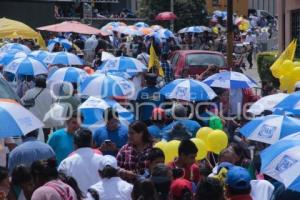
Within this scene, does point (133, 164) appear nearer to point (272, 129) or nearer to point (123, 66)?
point (272, 129)

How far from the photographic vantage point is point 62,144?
8.80 metres

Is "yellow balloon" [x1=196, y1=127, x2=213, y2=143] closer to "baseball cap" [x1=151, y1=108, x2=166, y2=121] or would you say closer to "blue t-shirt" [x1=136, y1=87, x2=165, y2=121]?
"baseball cap" [x1=151, y1=108, x2=166, y2=121]

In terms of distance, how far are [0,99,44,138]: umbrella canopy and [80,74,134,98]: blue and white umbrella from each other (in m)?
3.69

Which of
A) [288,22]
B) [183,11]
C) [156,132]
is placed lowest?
[156,132]

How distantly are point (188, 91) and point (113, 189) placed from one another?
495cm

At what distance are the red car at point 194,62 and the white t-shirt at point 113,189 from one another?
13069mm

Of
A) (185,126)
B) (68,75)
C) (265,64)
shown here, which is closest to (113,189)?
(185,126)

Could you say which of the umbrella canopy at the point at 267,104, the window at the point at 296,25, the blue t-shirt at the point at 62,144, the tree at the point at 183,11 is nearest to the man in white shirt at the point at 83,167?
the blue t-shirt at the point at 62,144

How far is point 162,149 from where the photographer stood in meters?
8.33

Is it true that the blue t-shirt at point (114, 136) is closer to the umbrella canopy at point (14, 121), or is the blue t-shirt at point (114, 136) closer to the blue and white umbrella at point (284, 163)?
the umbrella canopy at point (14, 121)

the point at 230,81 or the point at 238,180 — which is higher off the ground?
the point at 230,81

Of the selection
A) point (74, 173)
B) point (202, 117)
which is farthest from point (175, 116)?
point (74, 173)

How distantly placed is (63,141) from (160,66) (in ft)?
28.0

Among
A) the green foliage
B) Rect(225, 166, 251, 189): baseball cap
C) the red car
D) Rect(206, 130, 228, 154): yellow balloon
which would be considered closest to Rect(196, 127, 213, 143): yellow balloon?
Rect(206, 130, 228, 154): yellow balloon
